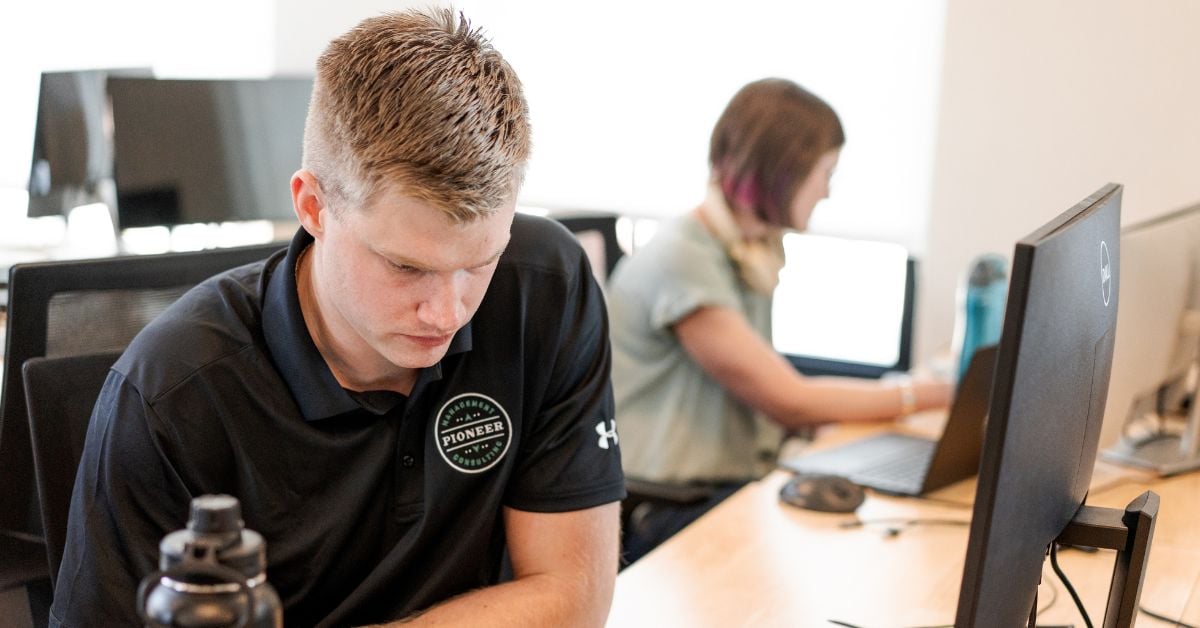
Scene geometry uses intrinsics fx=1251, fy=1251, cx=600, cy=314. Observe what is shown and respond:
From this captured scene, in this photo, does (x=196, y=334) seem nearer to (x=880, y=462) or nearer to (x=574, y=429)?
(x=574, y=429)

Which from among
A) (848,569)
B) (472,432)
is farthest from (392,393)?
(848,569)

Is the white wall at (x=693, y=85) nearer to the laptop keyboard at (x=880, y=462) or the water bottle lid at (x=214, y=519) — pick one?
the laptop keyboard at (x=880, y=462)

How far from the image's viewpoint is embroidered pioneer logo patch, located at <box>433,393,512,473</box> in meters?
1.28

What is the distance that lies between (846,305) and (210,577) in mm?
2441

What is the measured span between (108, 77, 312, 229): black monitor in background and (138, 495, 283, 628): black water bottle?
266cm

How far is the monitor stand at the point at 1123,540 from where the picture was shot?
3.61 feet

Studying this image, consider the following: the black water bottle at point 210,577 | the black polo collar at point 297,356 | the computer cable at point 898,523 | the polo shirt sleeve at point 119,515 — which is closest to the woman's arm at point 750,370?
the computer cable at point 898,523

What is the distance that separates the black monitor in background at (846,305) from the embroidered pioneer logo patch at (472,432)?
5.63 feet

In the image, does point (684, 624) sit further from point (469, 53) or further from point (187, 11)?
point (187, 11)

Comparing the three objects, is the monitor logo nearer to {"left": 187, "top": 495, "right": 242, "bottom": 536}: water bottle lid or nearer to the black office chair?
{"left": 187, "top": 495, "right": 242, "bottom": 536}: water bottle lid

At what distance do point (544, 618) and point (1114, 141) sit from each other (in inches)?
86.6

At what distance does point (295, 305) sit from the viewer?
1.20 meters

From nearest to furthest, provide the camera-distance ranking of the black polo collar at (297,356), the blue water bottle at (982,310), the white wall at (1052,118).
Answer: the black polo collar at (297,356)
the blue water bottle at (982,310)
the white wall at (1052,118)

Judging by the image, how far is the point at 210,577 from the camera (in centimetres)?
68
